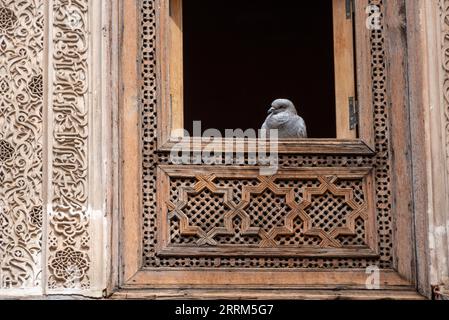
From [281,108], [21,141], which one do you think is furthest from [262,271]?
[21,141]

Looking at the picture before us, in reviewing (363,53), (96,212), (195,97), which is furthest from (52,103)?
(195,97)

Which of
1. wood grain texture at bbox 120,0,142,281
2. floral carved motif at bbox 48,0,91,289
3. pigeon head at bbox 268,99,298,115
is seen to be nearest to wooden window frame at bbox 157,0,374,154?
wood grain texture at bbox 120,0,142,281

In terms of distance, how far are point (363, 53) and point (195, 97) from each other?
3.60 m

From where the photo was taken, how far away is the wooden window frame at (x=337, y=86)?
303 inches

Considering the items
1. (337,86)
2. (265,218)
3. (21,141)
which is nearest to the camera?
(21,141)

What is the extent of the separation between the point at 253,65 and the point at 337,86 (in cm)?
350

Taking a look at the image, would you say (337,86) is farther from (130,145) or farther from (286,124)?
(130,145)

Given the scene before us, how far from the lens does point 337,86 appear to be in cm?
802

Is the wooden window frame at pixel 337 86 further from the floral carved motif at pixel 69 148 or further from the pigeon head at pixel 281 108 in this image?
the floral carved motif at pixel 69 148

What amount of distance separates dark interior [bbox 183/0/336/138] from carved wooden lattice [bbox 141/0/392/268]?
130 inches

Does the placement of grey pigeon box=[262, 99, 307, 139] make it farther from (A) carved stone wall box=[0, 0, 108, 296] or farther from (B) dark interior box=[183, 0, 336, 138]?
(B) dark interior box=[183, 0, 336, 138]

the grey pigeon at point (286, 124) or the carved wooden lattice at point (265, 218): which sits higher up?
the grey pigeon at point (286, 124)

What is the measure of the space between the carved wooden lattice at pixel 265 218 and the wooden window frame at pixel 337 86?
0.05 metres

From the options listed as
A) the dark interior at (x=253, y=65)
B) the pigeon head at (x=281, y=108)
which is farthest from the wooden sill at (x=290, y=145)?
the dark interior at (x=253, y=65)
